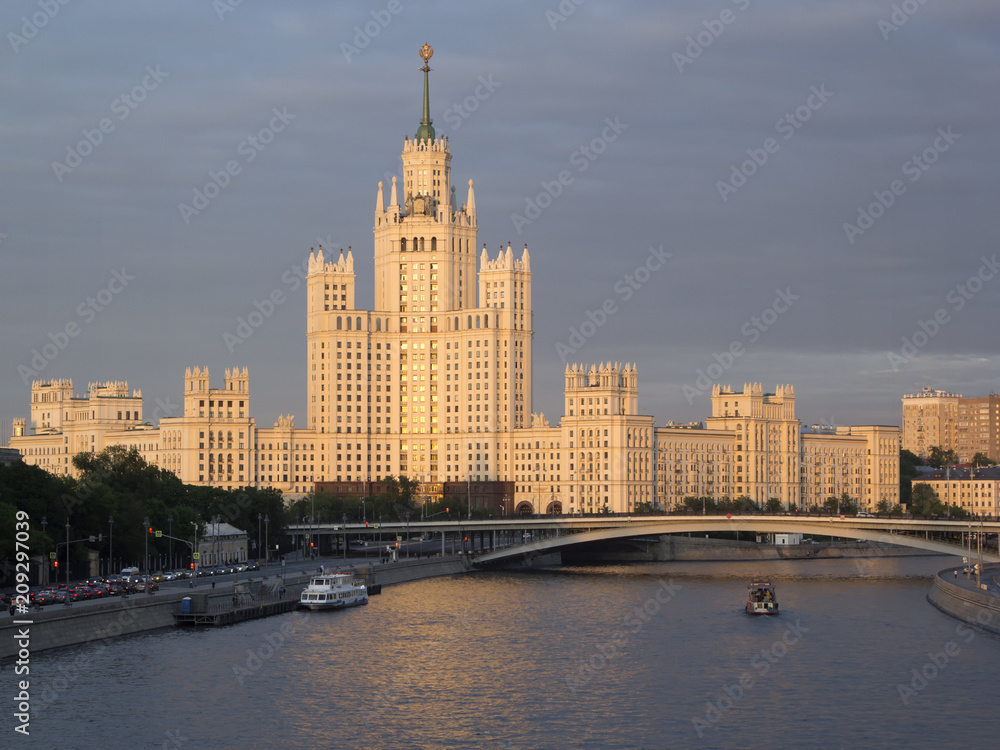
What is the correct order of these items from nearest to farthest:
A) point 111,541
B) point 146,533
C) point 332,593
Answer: point 332,593 → point 111,541 → point 146,533

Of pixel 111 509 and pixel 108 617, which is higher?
pixel 111 509

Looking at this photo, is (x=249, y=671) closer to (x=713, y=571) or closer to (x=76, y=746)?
(x=76, y=746)

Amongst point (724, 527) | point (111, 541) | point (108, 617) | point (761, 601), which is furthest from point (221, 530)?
point (761, 601)

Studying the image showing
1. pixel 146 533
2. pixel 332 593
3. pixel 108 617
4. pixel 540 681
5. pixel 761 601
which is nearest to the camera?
pixel 540 681

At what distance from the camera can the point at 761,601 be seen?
413 ft

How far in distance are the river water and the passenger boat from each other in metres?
1.76

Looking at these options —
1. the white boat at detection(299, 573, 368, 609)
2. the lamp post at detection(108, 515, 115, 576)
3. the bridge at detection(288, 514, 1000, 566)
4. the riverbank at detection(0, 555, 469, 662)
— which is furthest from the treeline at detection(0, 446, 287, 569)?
the bridge at detection(288, 514, 1000, 566)

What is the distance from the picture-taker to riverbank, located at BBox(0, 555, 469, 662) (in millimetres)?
95188

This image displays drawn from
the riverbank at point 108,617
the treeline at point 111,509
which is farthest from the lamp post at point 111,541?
the riverbank at point 108,617

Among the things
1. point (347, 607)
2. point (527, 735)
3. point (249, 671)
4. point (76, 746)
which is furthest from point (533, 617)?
point (76, 746)

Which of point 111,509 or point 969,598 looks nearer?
point 969,598

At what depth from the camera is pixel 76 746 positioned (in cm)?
7525

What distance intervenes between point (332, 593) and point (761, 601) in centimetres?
3559

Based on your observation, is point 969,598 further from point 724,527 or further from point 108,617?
point 108,617
